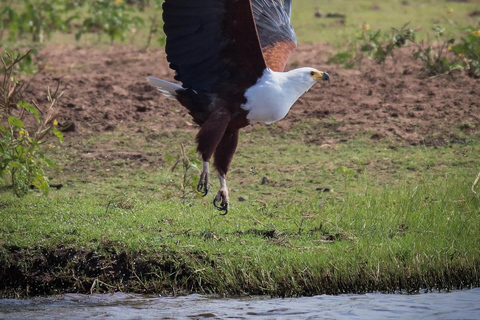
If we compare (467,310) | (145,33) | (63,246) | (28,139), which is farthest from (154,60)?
(467,310)

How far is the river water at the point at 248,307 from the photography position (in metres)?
4.73

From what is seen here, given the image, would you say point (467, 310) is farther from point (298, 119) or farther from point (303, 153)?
point (298, 119)

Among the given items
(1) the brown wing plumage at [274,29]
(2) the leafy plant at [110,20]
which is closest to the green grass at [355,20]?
(2) the leafy plant at [110,20]

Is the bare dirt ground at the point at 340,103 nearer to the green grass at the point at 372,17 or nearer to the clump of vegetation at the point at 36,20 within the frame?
the clump of vegetation at the point at 36,20

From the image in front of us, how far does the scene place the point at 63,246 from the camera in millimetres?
5418

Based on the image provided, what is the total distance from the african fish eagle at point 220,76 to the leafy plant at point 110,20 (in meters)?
5.49

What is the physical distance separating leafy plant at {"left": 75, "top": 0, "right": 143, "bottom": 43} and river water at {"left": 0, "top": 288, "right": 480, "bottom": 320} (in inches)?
274

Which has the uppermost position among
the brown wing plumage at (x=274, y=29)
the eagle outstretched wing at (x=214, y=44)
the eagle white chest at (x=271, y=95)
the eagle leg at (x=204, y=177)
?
the brown wing plumage at (x=274, y=29)

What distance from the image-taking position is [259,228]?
5.87 metres

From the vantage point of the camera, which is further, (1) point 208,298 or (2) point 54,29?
(2) point 54,29

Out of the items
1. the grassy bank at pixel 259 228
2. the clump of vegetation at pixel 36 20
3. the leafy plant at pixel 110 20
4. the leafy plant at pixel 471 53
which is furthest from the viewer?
the leafy plant at pixel 110 20

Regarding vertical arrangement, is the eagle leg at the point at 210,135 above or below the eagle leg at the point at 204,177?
above

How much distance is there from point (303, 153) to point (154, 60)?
11.7 ft

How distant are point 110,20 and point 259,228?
6510 millimetres
